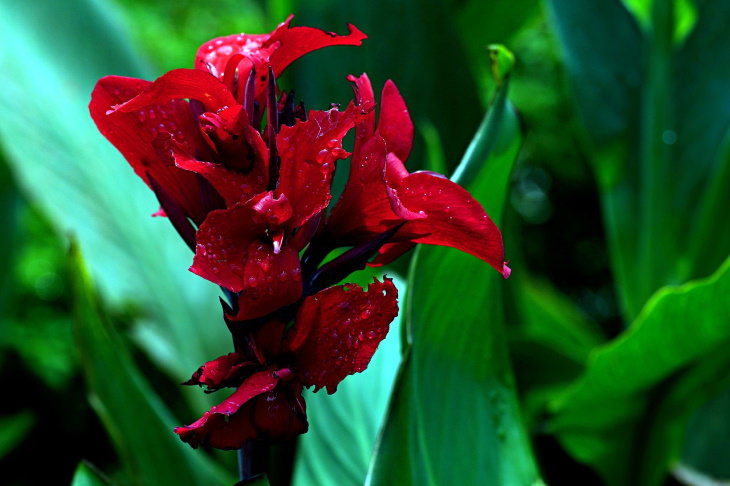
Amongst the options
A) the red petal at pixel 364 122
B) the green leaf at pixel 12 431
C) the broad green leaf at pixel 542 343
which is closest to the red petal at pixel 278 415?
the red petal at pixel 364 122

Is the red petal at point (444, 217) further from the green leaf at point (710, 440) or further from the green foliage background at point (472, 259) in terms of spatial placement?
the green leaf at point (710, 440)

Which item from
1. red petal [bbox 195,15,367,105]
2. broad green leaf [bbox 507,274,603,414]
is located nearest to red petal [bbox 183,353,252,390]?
red petal [bbox 195,15,367,105]

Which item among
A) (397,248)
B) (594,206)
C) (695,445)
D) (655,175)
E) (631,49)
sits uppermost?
(397,248)

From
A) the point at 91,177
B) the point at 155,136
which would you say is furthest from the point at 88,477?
the point at 91,177

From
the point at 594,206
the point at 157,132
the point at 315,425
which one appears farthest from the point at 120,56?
the point at 594,206

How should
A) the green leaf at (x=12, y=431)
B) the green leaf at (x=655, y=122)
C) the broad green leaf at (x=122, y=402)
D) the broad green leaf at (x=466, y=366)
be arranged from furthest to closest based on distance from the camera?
the green leaf at (x=12, y=431), the green leaf at (x=655, y=122), the broad green leaf at (x=122, y=402), the broad green leaf at (x=466, y=366)

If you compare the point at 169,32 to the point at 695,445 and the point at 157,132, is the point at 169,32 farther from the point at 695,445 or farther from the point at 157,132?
the point at 157,132

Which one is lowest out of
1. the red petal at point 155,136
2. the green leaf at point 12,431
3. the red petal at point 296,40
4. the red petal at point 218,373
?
the green leaf at point 12,431
